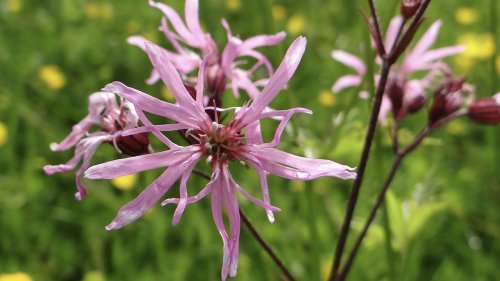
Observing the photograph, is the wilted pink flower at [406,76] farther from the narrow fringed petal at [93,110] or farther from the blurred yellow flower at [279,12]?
the blurred yellow flower at [279,12]

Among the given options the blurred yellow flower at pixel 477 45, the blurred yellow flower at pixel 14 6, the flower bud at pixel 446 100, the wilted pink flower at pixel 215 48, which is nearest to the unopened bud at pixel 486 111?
the flower bud at pixel 446 100

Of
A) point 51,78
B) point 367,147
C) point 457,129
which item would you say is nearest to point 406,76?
point 367,147

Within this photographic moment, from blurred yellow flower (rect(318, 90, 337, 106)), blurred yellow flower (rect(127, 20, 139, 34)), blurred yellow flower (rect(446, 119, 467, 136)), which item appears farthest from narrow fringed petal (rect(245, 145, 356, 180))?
blurred yellow flower (rect(127, 20, 139, 34))

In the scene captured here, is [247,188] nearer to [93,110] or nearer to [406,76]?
[406,76]

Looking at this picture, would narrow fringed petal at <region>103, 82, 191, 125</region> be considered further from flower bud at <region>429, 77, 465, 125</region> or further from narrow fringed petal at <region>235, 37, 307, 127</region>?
flower bud at <region>429, 77, 465, 125</region>

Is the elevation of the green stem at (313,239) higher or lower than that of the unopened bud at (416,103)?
lower

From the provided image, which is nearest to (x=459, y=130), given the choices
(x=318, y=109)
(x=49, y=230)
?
(x=318, y=109)
